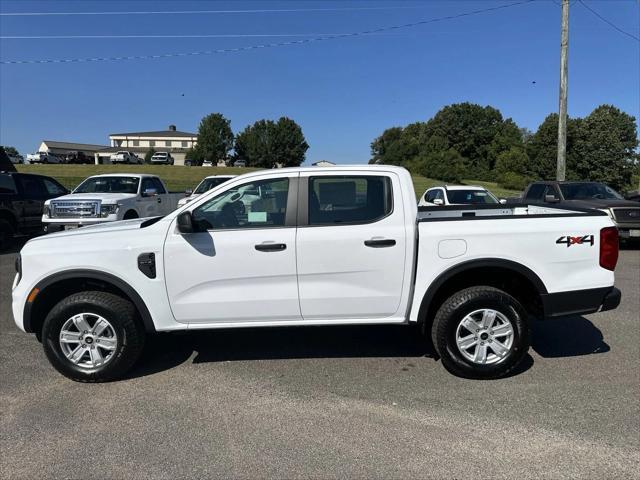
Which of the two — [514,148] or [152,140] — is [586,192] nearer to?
[514,148]

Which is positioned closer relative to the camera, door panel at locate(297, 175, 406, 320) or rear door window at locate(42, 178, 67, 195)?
door panel at locate(297, 175, 406, 320)

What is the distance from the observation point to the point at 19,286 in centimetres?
428

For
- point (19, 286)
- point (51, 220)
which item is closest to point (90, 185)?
point (51, 220)

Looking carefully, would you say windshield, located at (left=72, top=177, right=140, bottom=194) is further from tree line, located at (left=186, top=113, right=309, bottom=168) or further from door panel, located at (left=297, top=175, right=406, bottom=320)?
tree line, located at (left=186, top=113, right=309, bottom=168)

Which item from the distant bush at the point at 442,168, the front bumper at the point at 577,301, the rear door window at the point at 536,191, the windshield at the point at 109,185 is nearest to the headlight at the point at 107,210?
the windshield at the point at 109,185

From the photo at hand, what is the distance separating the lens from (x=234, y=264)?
4148mm

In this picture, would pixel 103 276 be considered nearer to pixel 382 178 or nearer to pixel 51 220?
pixel 382 178

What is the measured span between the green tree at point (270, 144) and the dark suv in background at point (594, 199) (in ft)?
258

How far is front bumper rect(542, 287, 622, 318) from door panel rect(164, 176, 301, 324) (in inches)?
86.5

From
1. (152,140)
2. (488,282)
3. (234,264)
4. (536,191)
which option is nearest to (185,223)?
(234,264)

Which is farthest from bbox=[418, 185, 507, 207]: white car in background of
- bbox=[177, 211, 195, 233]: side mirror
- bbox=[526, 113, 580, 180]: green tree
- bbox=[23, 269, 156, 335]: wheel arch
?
bbox=[526, 113, 580, 180]: green tree

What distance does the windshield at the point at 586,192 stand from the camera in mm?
12468

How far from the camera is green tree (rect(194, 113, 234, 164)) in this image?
8462 centimetres

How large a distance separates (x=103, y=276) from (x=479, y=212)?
13.1 feet
